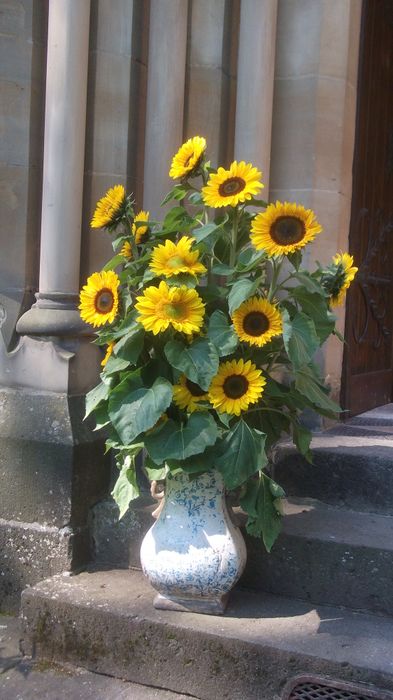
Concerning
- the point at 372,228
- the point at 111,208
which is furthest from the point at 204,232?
the point at 372,228

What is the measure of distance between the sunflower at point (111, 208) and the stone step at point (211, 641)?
127 centimetres

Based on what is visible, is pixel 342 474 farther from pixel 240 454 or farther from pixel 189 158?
pixel 189 158

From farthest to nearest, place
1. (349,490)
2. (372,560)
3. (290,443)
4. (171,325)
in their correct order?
(290,443)
(349,490)
(372,560)
(171,325)

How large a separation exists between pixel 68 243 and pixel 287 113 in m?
1.18

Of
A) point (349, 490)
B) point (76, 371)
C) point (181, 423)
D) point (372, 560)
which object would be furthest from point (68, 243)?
point (372, 560)

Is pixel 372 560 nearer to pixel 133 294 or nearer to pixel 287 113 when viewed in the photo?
pixel 133 294

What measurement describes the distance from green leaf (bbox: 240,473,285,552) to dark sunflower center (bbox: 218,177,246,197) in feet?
2.87

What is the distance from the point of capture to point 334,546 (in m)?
2.59

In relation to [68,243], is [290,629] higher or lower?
lower

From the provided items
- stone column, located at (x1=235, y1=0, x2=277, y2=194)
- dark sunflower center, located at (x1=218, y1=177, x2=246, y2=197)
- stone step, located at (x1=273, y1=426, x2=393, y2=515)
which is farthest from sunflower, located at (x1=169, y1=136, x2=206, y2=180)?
stone step, located at (x1=273, y1=426, x2=393, y2=515)

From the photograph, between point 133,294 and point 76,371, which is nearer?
point 133,294

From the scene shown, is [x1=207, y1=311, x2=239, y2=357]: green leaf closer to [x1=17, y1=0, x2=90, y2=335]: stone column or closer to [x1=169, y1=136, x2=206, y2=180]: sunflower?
[x1=169, y1=136, x2=206, y2=180]: sunflower

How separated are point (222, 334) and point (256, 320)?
4.3 inches

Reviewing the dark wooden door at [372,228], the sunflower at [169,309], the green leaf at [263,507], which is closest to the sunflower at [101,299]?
the sunflower at [169,309]
